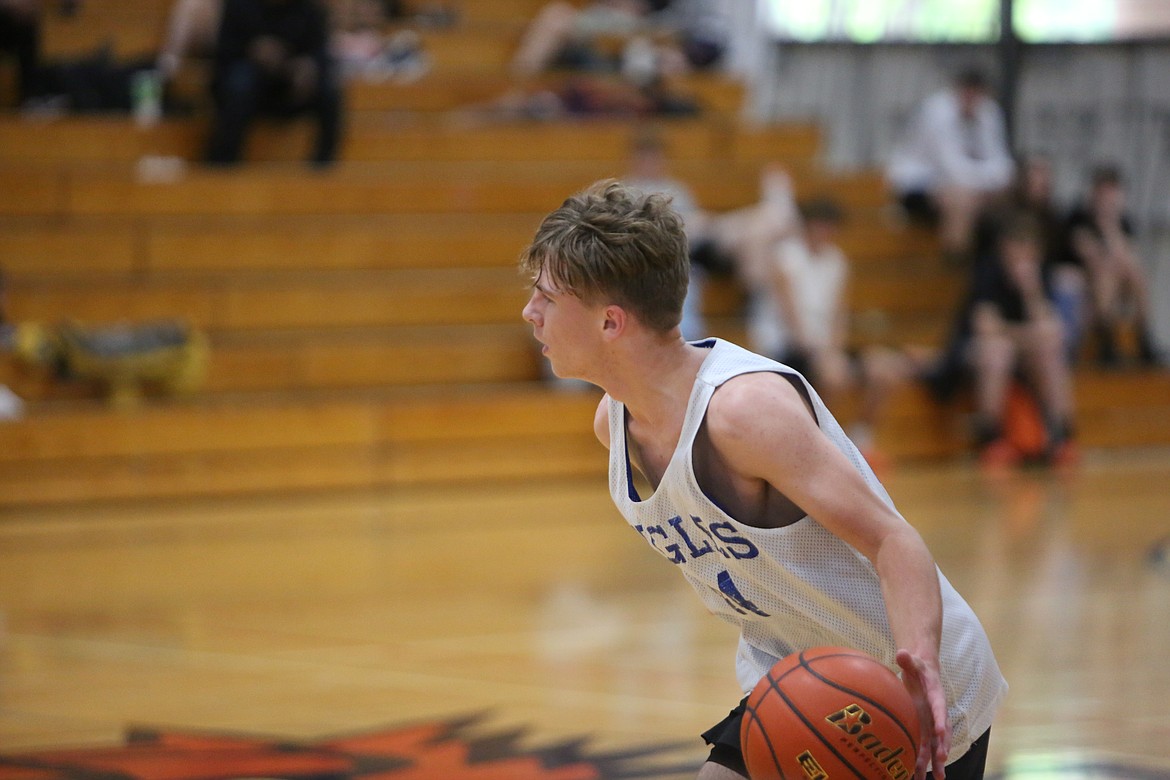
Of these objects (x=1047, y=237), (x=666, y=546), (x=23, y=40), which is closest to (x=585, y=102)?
(x=1047, y=237)

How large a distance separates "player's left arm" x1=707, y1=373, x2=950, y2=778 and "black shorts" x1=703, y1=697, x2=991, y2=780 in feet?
1.07

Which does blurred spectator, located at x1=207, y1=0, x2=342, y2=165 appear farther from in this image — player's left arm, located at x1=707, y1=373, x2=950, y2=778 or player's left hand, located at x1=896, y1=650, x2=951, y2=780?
player's left hand, located at x1=896, y1=650, x2=951, y2=780

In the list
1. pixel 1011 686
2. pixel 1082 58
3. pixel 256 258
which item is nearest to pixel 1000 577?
pixel 1011 686

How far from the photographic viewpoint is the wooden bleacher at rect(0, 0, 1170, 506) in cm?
809

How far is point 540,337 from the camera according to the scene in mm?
2238

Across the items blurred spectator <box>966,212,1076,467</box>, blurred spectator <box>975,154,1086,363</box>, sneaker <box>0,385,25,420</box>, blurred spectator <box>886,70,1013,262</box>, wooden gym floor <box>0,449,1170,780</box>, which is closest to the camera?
wooden gym floor <box>0,449,1170,780</box>

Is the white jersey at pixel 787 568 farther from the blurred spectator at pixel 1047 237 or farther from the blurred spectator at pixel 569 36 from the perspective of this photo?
the blurred spectator at pixel 569 36

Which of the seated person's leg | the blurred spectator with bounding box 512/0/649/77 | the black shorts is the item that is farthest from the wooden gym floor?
the blurred spectator with bounding box 512/0/649/77

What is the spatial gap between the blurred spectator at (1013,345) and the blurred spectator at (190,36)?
18.5 feet

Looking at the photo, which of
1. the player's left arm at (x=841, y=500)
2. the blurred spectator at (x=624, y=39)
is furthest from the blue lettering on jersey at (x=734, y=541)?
the blurred spectator at (x=624, y=39)

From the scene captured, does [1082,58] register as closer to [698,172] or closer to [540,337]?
[698,172]

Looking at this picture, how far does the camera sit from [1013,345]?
9.68m

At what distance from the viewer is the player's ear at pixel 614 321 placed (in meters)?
2.16

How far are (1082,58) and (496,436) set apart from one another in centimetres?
653
